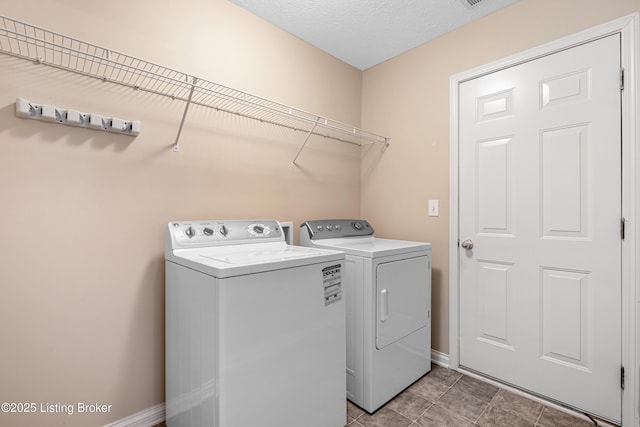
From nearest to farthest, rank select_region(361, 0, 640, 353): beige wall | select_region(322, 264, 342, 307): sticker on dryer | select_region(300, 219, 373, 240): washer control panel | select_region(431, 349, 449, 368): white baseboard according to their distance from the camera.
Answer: select_region(322, 264, 342, 307): sticker on dryer → select_region(361, 0, 640, 353): beige wall → select_region(300, 219, 373, 240): washer control panel → select_region(431, 349, 449, 368): white baseboard

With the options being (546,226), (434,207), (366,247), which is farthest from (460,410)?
(434,207)

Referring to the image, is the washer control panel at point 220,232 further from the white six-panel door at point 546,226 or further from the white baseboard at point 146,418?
the white six-panel door at point 546,226

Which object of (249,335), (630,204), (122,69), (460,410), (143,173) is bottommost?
(460,410)

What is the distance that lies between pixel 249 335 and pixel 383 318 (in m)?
0.88

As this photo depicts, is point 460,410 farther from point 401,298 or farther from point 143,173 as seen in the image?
point 143,173

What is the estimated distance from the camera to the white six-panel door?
160 centimetres

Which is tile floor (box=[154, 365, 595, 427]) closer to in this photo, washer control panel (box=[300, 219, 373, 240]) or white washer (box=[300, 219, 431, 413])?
white washer (box=[300, 219, 431, 413])

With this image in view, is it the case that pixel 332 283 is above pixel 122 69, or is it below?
below

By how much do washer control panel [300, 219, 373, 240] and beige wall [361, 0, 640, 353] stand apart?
31 centimetres

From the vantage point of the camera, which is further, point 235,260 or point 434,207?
point 434,207

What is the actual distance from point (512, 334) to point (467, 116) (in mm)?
1515

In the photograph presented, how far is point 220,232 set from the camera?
166 cm

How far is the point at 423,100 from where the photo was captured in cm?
238

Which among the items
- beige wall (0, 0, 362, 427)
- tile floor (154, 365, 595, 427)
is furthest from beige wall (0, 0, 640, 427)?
tile floor (154, 365, 595, 427)
